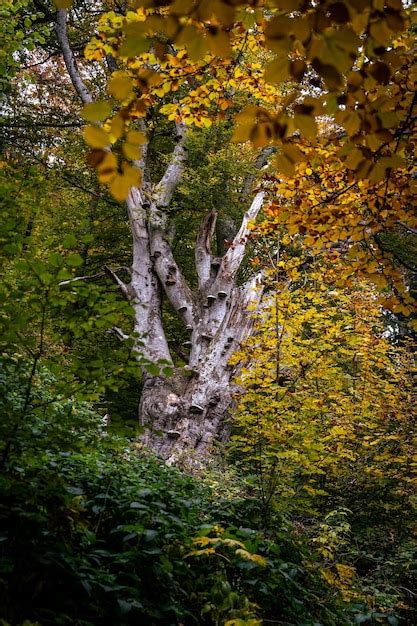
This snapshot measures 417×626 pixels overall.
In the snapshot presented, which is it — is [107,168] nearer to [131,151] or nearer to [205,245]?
[131,151]

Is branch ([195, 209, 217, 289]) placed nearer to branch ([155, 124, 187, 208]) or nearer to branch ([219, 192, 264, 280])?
branch ([219, 192, 264, 280])

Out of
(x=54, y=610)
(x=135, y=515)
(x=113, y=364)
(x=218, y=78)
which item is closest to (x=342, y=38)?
(x=113, y=364)

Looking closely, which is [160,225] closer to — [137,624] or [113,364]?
[113,364]

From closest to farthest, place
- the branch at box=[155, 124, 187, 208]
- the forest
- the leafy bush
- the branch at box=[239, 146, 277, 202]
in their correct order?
the forest < the leafy bush < the branch at box=[155, 124, 187, 208] < the branch at box=[239, 146, 277, 202]

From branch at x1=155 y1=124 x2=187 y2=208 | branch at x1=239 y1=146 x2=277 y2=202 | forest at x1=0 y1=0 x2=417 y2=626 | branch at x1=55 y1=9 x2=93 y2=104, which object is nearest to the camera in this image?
forest at x1=0 y1=0 x2=417 y2=626

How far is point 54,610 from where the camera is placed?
6.56ft

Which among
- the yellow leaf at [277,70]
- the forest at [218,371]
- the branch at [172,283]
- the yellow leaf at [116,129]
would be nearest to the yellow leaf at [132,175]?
the forest at [218,371]

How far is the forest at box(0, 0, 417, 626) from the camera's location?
160cm

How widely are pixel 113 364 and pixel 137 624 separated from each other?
1.21 m

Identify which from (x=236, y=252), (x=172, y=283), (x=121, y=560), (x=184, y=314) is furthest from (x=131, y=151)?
(x=236, y=252)

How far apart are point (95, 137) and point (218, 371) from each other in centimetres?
729

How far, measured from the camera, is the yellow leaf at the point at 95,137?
1.31m

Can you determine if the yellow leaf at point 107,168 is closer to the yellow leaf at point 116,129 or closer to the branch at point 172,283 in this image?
the yellow leaf at point 116,129

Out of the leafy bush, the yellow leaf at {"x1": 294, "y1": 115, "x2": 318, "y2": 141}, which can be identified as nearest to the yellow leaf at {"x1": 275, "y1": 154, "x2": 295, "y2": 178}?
the yellow leaf at {"x1": 294, "y1": 115, "x2": 318, "y2": 141}
